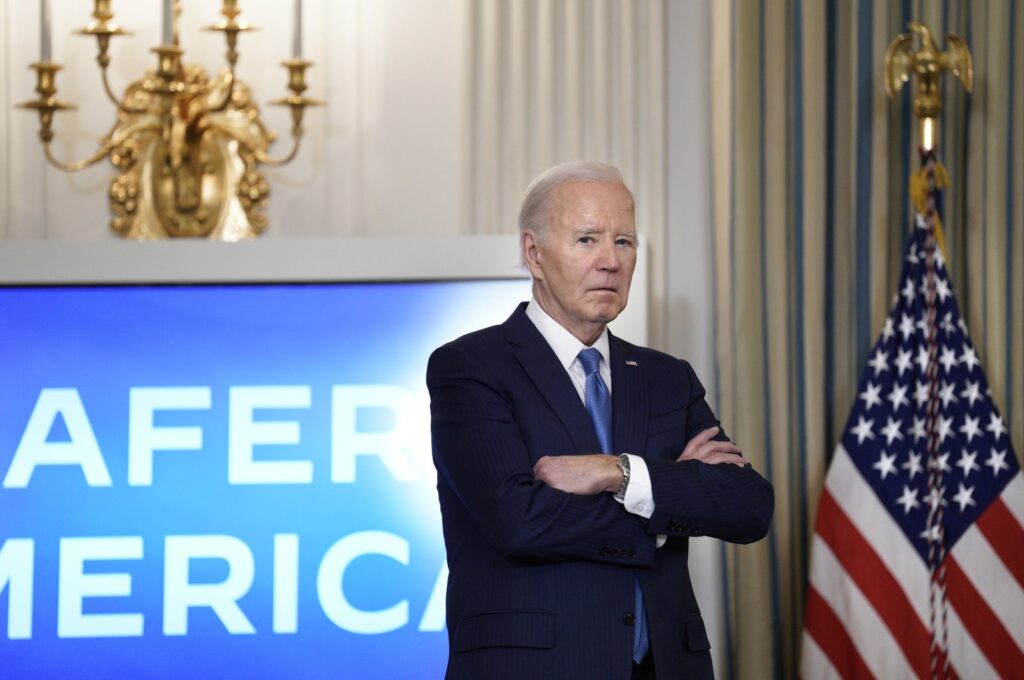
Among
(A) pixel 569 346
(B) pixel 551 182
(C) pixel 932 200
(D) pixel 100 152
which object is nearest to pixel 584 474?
(A) pixel 569 346

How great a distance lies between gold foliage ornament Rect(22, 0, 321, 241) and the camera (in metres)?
4.00

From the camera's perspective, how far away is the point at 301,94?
3.99 meters

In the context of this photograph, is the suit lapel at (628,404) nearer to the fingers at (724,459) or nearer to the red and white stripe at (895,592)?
the fingers at (724,459)

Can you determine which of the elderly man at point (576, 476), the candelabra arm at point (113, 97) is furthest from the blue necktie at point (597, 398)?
the candelabra arm at point (113, 97)

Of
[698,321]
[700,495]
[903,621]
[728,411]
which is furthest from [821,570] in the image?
[700,495]

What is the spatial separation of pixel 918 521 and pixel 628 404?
158 cm

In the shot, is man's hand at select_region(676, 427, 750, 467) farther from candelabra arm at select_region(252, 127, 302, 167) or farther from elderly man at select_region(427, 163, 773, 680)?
candelabra arm at select_region(252, 127, 302, 167)

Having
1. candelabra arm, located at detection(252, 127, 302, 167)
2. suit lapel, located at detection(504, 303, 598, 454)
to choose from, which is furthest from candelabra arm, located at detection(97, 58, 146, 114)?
suit lapel, located at detection(504, 303, 598, 454)

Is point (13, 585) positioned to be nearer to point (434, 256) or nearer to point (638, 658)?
point (434, 256)

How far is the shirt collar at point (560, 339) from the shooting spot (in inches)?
94.0

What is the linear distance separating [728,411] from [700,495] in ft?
5.42

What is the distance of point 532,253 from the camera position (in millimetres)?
2445

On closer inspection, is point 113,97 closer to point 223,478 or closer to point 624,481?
point 223,478

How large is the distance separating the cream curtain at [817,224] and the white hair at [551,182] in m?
1.52
